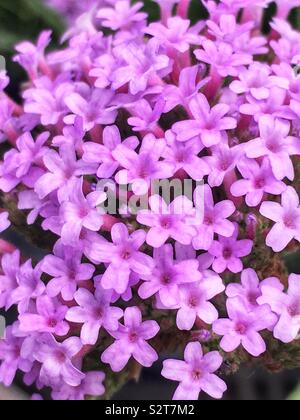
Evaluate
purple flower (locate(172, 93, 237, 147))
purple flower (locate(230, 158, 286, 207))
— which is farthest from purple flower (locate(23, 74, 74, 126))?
purple flower (locate(230, 158, 286, 207))

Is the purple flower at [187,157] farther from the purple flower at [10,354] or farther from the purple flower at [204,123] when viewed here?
the purple flower at [10,354]

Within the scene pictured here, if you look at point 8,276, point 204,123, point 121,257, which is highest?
point 204,123

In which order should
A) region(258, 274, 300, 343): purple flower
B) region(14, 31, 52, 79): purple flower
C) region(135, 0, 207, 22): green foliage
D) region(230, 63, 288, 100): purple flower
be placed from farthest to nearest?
region(135, 0, 207, 22): green foliage < region(14, 31, 52, 79): purple flower < region(230, 63, 288, 100): purple flower < region(258, 274, 300, 343): purple flower

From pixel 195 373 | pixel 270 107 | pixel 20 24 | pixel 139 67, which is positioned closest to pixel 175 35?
pixel 139 67

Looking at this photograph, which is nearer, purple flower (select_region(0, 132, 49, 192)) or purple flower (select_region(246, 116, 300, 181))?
purple flower (select_region(246, 116, 300, 181))

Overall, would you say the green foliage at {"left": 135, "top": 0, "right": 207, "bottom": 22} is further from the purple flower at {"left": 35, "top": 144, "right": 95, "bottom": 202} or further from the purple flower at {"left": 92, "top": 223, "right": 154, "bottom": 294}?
the purple flower at {"left": 92, "top": 223, "right": 154, "bottom": 294}

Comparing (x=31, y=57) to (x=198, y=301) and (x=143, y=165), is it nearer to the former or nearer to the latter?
(x=143, y=165)

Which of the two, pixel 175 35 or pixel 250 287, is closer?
pixel 250 287

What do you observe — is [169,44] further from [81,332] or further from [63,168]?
[81,332]
